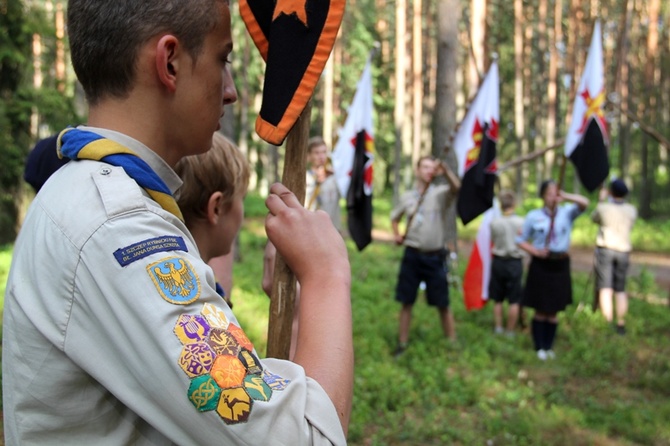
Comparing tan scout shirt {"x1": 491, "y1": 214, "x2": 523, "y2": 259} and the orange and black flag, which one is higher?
the orange and black flag

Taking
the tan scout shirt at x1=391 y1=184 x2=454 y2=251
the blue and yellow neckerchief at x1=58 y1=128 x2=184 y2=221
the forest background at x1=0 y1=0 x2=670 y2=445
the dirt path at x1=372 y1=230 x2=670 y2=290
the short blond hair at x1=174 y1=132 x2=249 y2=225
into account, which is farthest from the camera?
the dirt path at x1=372 y1=230 x2=670 y2=290

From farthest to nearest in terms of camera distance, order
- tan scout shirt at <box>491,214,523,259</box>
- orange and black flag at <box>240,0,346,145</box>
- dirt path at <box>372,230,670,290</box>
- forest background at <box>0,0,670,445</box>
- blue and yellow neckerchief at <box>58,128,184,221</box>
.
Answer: dirt path at <box>372,230,670,290</box>
tan scout shirt at <box>491,214,523,259</box>
forest background at <box>0,0,670,445</box>
orange and black flag at <box>240,0,346,145</box>
blue and yellow neckerchief at <box>58,128,184,221</box>

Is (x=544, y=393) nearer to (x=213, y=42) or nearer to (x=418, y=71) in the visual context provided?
(x=213, y=42)

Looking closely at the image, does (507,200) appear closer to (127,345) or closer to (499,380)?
(499,380)

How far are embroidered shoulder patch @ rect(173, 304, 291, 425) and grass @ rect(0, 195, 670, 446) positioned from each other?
4690 millimetres

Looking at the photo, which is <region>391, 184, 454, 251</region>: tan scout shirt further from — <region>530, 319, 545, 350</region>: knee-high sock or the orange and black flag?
the orange and black flag

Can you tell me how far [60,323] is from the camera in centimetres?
104

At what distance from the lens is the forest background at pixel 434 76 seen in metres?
12.1

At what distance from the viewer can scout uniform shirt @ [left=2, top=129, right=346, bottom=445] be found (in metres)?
1.00

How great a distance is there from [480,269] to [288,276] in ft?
26.3

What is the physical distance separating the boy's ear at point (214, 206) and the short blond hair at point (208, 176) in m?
0.01

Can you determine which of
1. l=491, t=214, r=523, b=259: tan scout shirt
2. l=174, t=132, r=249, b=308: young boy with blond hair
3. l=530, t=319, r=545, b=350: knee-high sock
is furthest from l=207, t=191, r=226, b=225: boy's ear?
l=491, t=214, r=523, b=259: tan scout shirt

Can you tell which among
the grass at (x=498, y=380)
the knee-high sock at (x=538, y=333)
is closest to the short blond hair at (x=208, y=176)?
the grass at (x=498, y=380)

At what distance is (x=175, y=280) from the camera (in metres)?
1.04
